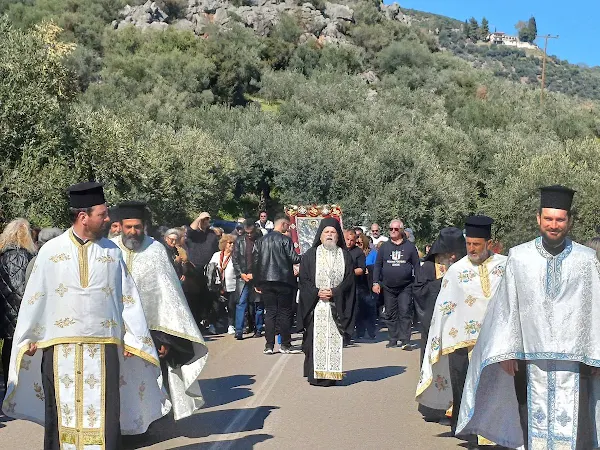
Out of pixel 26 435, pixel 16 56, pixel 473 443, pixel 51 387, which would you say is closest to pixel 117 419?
pixel 51 387

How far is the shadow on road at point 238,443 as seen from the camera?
8928mm

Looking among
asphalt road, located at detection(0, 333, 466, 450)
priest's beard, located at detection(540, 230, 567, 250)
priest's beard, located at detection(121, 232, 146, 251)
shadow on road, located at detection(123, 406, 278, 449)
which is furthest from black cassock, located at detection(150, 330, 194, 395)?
priest's beard, located at detection(540, 230, 567, 250)

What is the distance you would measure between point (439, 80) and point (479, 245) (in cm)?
7120

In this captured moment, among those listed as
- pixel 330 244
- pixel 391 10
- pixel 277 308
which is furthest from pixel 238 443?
pixel 391 10

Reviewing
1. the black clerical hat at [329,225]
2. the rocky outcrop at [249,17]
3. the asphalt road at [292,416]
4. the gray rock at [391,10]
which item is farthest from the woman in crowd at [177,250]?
the gray rock at [391,10]

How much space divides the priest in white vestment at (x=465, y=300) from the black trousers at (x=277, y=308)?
6.49m

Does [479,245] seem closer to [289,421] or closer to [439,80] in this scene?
[289,421]

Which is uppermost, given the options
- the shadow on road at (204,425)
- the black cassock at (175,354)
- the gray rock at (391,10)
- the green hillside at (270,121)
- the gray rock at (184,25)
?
the gray rock at (391,10)

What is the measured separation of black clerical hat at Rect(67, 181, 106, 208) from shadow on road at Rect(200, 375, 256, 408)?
440 centimetres

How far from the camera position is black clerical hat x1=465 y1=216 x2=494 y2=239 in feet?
30.0

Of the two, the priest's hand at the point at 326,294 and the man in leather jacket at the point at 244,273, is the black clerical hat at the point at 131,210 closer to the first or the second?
the priest's hand at the point at 326,294

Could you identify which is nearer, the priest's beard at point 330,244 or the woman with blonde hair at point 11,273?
the woman with blonde hair at point 11,273

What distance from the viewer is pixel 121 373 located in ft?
27.3

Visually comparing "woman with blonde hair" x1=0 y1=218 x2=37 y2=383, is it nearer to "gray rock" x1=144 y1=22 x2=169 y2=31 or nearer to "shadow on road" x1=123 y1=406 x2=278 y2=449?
"shadow on road" x1=123 y1=406 x2=278 y2=449
